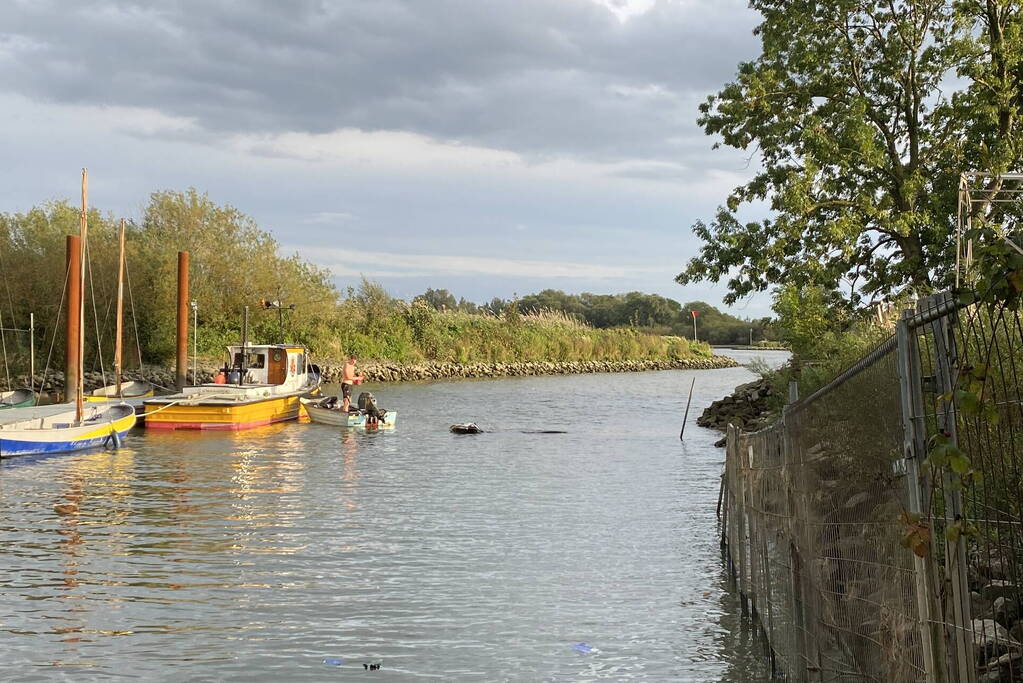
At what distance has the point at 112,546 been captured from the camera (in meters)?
14.3

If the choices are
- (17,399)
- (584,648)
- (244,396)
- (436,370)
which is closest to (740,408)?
(244,396)

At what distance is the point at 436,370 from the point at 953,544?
7359cm

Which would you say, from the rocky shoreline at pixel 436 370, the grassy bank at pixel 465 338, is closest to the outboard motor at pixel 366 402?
the rocky shoreline at pixel 436 370

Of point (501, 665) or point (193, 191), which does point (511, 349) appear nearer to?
point (193, 191)

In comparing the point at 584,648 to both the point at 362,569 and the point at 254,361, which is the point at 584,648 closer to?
the point at 362,569

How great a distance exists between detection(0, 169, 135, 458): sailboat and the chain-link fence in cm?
2155

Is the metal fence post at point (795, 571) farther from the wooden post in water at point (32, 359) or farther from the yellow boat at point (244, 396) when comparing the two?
the wooden post in water at point (32, 359)

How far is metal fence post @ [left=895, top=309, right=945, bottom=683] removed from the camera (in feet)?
12.4

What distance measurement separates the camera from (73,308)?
32219mm

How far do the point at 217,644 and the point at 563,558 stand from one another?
5.65 m

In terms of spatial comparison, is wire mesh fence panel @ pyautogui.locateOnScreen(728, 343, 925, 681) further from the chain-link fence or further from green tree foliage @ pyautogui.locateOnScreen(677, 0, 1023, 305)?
green tree foliage @ pyautogui.locateOnScreen(677, 0, 1023, 305)

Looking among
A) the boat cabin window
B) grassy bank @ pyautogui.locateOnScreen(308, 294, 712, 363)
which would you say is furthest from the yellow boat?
grassy bank @ pyautogui.locateOnScreen(308, 294, 712, 363)

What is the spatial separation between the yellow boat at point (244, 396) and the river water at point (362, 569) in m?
5.85

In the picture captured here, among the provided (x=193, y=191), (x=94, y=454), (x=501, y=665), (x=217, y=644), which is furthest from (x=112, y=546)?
(x=193, y=191)
